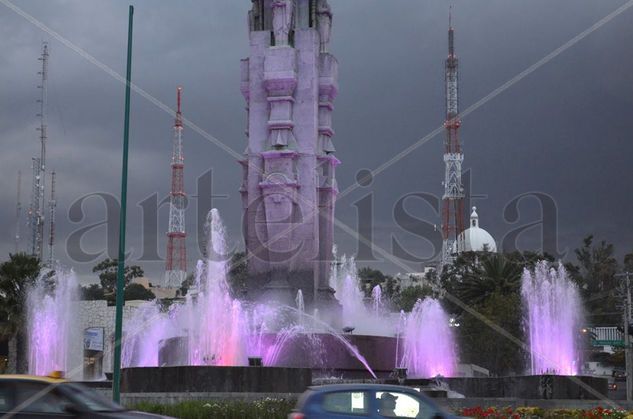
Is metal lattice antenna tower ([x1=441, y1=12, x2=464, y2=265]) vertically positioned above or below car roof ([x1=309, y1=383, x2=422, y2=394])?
above

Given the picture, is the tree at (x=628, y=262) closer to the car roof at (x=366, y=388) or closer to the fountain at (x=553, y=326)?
the fountain at (x=553, y=326)

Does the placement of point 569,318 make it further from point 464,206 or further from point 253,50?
point 464,206

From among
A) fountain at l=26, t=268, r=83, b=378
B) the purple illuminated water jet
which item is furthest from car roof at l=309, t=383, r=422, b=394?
fountain at l=26, t=268, r=83, b=378

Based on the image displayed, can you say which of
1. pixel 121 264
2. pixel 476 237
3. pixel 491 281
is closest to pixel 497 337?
pixel 491 281

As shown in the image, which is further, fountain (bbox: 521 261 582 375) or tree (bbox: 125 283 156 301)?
tree (bbox: 125 283 156 301)

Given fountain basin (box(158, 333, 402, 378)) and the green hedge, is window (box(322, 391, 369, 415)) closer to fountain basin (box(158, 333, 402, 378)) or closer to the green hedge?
the green hedge

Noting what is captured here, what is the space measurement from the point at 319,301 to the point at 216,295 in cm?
459

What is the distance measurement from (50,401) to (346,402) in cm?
411

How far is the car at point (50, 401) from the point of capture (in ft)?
41.7

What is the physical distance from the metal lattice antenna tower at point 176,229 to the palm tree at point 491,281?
46018 millimetres

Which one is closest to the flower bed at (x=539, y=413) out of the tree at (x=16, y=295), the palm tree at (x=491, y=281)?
the tree at (x=16, y=295)

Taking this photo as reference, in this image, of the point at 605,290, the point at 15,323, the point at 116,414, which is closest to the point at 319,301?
the point at 15,323

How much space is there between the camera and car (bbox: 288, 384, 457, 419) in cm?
1348

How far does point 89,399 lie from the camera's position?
1310 cm
